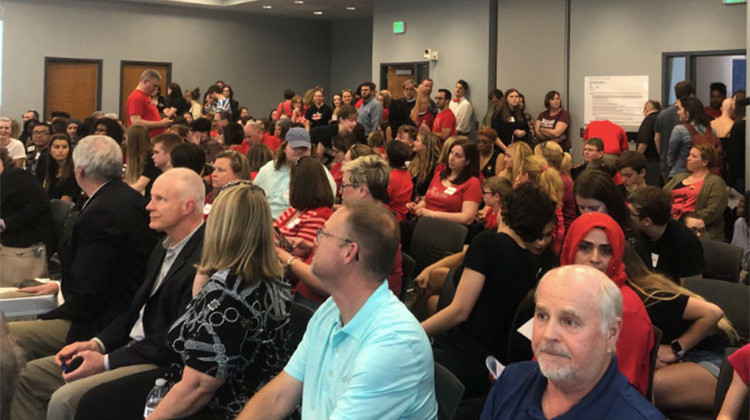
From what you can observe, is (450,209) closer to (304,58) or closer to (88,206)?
(88,206)

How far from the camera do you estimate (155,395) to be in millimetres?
2859

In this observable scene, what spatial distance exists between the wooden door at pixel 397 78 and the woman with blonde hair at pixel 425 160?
780 centimetres

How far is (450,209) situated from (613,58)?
669 cm

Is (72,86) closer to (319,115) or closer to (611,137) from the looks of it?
(319,115)

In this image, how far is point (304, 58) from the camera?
20.0 metres

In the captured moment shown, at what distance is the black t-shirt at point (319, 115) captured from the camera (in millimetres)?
12812

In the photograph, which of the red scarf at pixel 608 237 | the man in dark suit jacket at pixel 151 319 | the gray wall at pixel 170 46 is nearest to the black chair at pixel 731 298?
the red scarf at pixel 608 237

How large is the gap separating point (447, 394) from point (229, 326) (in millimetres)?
783

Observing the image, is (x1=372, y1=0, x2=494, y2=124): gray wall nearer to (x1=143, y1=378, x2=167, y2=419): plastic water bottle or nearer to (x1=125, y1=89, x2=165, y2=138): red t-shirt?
(x1=125, y1=89, x2=165, y2=138): red t-shirt

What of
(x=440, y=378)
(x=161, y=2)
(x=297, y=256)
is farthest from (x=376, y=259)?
(x=161, y=2)

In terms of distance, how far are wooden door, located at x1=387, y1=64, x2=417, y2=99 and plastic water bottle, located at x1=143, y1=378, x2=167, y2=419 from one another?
1291 cm

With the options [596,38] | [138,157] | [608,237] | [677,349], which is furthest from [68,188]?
[596,38]

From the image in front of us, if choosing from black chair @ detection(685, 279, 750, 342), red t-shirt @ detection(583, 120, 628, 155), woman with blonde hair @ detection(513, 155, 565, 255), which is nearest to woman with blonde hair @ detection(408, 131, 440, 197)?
woman with blonde hair @ detection(513, 155, 565, 255)

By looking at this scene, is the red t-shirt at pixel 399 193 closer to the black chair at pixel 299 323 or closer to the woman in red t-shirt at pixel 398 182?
the woman in red t-shirt at pixel 398 182
